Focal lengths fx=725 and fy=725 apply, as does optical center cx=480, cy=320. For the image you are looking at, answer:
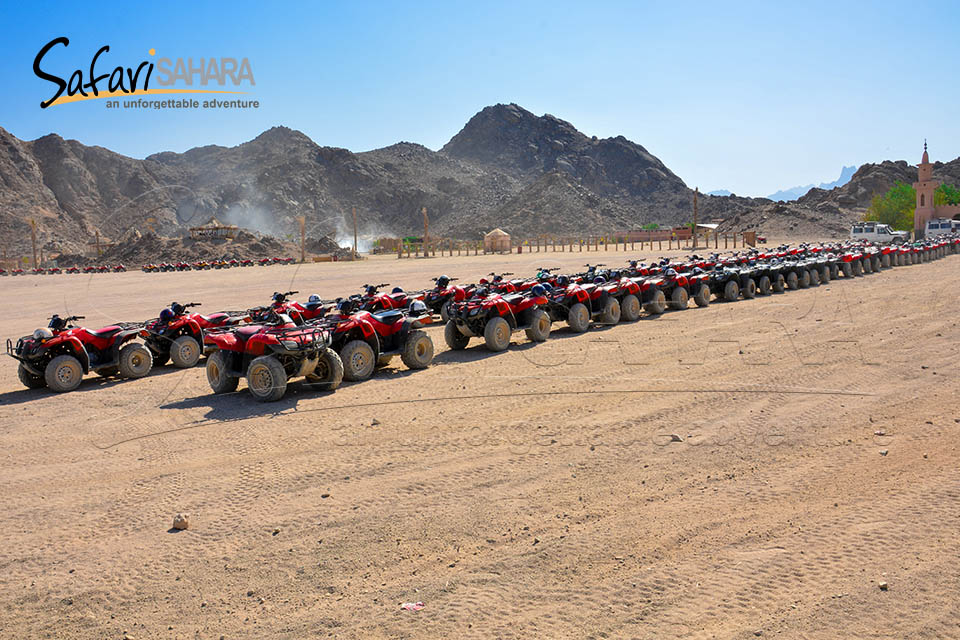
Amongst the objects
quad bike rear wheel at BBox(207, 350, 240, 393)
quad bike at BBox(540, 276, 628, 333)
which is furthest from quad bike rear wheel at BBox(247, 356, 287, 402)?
quad bike at BBox(540, 276, 628, 333)

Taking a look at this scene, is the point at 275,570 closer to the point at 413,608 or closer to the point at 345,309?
the point at 413,608

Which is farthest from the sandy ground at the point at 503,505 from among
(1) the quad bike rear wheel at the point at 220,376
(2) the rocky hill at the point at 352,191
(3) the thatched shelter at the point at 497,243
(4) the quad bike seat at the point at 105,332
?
(2) the rocky hill at the point at 352,191

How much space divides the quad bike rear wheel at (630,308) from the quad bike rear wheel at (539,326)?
9.66ft

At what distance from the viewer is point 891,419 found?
7383 millimetres

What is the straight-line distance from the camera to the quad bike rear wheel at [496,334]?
1227cm

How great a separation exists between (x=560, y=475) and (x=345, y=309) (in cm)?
660

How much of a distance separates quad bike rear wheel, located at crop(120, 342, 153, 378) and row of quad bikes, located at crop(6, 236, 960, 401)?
0.05 feet

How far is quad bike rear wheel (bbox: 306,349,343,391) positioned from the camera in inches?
376

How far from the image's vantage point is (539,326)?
1326cm

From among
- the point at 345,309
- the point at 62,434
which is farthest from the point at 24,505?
the point at 345,309

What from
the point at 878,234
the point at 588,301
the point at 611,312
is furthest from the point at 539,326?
the point at 878,234

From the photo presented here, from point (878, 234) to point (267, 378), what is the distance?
4987cm

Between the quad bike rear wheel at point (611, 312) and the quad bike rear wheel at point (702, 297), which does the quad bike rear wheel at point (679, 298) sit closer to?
the quad bike rear wheel at point (702, 297)

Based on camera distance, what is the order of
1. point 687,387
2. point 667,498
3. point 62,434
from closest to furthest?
1. point 667,498
2. point 62,434
3. point 687,387
